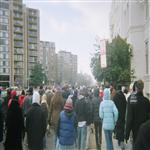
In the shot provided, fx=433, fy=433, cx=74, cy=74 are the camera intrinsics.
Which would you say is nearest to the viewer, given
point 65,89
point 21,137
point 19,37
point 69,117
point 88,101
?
point 69,117

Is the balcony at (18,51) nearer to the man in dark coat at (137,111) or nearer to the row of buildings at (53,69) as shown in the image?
the row of buildings at (53,69)

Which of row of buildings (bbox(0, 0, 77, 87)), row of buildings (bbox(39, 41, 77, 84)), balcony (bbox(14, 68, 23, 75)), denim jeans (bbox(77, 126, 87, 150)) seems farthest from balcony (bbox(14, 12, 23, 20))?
denim jeans (bbox(77, 126, 87, 150))

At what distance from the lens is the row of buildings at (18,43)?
4847 inches

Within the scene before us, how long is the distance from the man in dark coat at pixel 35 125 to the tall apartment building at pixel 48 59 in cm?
13038

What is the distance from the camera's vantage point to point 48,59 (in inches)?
6373

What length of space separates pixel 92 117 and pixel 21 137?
357 centimetres

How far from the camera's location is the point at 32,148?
980cm

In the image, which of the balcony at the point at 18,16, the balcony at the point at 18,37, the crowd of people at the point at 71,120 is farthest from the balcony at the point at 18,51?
the crowd of people at the point at 71,120

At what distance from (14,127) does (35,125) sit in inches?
19.6

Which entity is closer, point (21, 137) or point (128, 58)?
point (21, 137)

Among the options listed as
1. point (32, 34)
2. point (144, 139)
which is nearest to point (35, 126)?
point (144, 139)

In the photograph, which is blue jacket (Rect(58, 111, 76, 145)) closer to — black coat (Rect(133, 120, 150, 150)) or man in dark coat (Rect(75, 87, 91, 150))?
man in dark coat (Rect(75, 87, 91, 150))

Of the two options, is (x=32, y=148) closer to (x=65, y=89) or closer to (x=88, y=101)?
(x=88, y=101)

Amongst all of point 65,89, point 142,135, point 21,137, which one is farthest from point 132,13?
point 142,135
